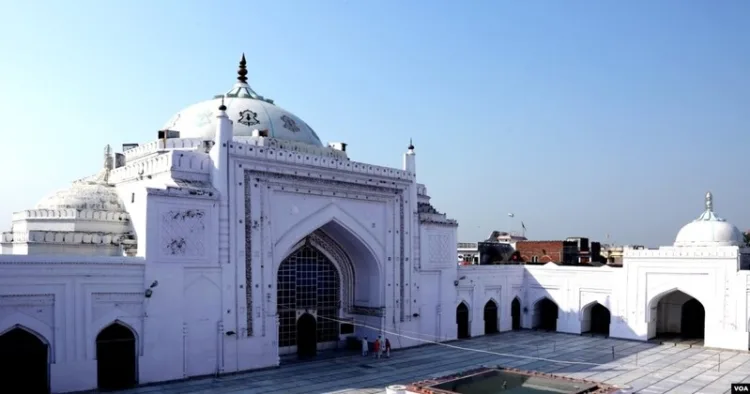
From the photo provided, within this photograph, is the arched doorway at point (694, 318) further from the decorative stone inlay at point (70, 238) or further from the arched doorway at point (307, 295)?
the decorative stone inlay at point (70, 238)

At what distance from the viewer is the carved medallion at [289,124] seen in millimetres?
22048

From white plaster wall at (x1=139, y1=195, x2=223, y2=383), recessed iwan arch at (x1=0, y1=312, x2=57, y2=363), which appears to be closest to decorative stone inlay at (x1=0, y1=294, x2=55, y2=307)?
recessed iwan arch at (x1=0, y1=312, x2=57, y2=363)

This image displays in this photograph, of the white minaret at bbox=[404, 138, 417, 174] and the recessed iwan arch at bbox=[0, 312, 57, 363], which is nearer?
the recessed iwan arch at bbox=[0, 312, 57, 363]

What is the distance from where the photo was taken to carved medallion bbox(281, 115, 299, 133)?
22.0 m

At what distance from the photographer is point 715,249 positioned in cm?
2169

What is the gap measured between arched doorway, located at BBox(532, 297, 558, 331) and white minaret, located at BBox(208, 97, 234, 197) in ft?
50.8

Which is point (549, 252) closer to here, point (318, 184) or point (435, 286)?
point (435, 286)

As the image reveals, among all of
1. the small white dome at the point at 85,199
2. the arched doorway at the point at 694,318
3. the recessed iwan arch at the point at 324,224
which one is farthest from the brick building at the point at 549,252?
the small white dome at the point at 85,199

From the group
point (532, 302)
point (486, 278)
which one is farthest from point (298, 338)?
point (532, 302)

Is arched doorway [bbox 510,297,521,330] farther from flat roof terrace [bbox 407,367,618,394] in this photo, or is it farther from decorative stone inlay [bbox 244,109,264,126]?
decorative stone inlay [bbox 244,109,264,126]

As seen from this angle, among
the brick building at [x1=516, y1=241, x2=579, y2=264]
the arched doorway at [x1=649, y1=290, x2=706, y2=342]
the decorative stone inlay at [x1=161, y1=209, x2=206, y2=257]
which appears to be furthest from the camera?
the brick building at [x1=516, y1=241, x2=579, y2=264]

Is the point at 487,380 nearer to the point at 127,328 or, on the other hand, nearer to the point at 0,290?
the point at 127,328

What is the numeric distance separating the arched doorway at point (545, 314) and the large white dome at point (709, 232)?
565cm

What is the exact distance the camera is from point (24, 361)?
13734 millimetres
